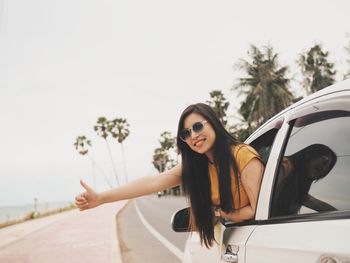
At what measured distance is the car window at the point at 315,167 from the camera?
176cm

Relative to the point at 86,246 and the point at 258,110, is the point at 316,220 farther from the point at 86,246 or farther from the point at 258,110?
the point at 258,110

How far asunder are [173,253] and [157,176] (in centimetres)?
726

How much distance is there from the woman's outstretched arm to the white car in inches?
19.8

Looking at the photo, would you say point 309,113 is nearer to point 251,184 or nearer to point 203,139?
point 251,184

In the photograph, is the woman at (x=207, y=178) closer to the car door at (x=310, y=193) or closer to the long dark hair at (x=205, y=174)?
the long dark hair at (x=205, y=174)

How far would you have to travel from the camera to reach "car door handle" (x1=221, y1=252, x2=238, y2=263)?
7.14ft

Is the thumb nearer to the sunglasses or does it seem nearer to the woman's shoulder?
the sunglasses

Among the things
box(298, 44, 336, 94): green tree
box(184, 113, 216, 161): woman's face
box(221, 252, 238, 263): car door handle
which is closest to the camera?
box(221, 252, 238, 263): car door handle

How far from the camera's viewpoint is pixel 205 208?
8.30 ft

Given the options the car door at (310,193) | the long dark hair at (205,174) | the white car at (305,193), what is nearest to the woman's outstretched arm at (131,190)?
the long dark hair at (205,174)

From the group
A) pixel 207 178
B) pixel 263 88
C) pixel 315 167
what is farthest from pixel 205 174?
pixel 263 88

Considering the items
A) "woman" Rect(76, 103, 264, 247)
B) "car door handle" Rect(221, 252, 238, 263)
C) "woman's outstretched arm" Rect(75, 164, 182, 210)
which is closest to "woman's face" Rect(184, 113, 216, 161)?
"woman" Rect(76, 103, 264, 247)

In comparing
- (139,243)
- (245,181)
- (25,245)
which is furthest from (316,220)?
(25,245)

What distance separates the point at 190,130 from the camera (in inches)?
101
